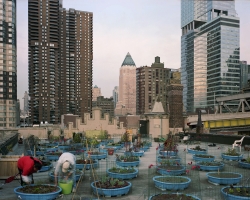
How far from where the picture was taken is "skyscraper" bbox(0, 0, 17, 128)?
281 feet

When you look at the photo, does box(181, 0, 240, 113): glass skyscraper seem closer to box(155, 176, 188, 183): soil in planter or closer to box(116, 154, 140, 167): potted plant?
box(116, 154, 140, 167): potted plant

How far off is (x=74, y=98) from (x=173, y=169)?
12793 cm

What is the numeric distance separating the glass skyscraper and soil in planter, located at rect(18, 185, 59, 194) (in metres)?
142

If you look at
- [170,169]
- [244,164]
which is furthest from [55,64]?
[170,169]

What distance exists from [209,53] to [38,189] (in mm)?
158008

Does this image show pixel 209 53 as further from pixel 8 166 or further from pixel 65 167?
pixel 65 167

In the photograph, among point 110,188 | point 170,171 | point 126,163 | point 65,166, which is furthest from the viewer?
point 126,163

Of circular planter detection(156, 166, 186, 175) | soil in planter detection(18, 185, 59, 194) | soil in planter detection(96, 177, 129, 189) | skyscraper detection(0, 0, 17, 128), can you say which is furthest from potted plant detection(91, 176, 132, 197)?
skyscraper detection(0, 0, 17, 128)

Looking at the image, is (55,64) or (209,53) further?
(209,53)

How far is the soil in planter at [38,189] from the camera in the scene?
11.5 metres

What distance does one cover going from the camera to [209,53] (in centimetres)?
15688

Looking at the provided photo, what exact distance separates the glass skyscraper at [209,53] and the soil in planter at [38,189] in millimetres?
141900

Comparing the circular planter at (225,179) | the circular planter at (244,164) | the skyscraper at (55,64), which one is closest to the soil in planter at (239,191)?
the circular planter at (225,179)

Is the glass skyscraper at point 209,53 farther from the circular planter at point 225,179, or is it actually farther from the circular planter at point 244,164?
the circular planter at point 225,179
